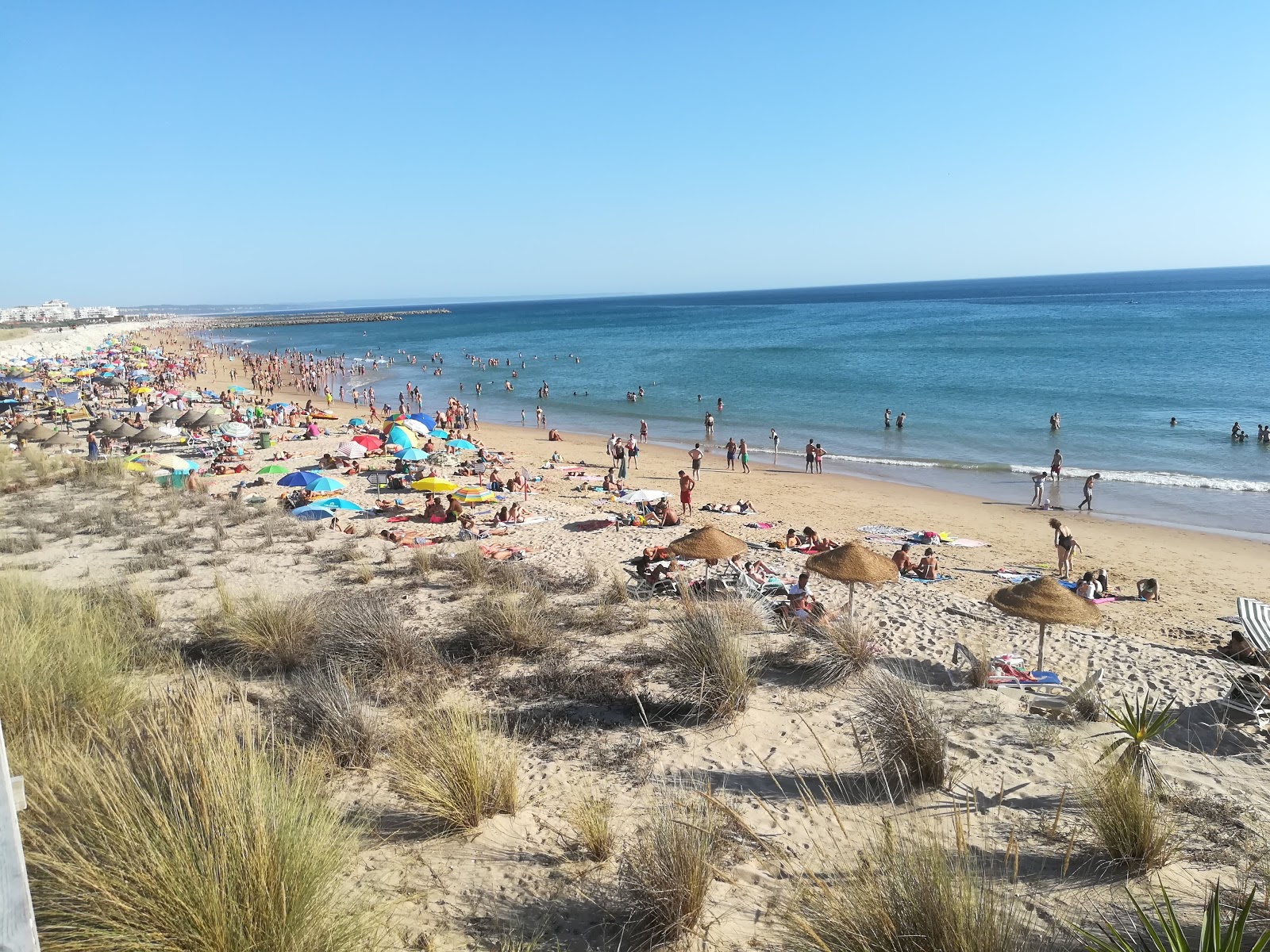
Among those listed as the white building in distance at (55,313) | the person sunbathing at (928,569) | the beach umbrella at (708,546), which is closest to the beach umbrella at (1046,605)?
the beach umbrella at (708,546)

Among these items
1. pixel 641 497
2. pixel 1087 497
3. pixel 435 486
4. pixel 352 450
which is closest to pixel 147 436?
pixel 352 450

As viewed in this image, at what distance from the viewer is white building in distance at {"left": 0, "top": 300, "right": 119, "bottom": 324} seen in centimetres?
14400

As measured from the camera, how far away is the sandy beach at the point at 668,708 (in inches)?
165

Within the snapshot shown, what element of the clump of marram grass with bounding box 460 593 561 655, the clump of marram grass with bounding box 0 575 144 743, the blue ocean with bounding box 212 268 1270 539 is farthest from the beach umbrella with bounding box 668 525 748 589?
the blue ocean with bounding box 212 268 1270 539

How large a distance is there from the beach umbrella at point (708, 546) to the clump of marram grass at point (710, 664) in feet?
7.76

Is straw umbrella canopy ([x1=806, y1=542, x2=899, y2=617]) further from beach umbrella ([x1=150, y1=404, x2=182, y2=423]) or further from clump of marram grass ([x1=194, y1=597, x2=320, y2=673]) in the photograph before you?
beach umbrella ([x1=150, y1=404, x2=182, y2=423])

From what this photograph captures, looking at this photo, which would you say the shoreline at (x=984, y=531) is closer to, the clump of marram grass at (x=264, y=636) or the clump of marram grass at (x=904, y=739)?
the clump of marram grass at (x=904, y=739)

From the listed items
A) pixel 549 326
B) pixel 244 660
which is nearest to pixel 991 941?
pixel 244 660

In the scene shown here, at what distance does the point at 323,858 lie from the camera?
356cm

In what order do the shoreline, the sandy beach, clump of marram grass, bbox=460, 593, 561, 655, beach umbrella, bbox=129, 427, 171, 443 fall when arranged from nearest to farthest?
the sandy beach < clump of marram grass, bbox=460, 593, 561, 655 < the shoreline < beach umbrella, bbox=129, 427, 171, 443

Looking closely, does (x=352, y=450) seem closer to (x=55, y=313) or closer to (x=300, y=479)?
(x=300, y=479)

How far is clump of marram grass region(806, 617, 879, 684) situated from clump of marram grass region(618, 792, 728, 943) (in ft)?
11.1

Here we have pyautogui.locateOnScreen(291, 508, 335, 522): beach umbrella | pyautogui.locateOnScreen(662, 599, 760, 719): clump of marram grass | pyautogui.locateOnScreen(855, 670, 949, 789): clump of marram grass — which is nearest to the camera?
pyautogui.locateOnScreen(855, 670, 949, 789): clump of marram grass

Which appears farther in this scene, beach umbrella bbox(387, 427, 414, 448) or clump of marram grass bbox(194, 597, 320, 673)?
beach umbrella bbox(387, 427, 414, 448)
